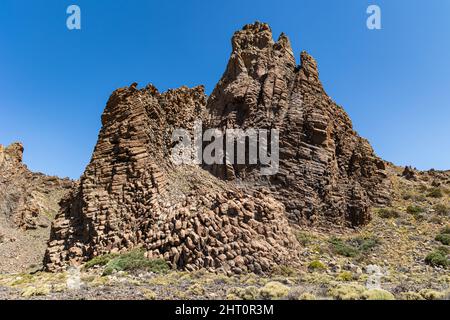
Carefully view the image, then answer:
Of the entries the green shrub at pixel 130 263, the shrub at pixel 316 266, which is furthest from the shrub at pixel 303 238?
the green shrub at pixel 130 263

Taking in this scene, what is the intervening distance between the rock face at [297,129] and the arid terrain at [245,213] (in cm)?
12

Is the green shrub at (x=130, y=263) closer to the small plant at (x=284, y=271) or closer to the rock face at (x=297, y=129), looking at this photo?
the small plant at (x=284, y=271)

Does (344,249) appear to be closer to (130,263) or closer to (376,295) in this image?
(376,295)

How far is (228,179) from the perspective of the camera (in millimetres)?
30891

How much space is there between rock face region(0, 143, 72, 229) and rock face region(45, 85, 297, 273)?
3427 cm

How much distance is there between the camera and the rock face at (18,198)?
179 ft

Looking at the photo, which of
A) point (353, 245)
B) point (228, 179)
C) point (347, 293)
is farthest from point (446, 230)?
point (347, 293)

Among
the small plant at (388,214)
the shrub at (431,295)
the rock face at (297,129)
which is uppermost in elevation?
the rock face at (297,129)

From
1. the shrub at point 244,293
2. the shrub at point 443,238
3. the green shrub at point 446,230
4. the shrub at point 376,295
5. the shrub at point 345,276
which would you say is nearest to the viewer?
the shrub at point 376,295

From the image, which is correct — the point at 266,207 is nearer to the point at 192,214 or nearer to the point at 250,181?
the point at 192,214

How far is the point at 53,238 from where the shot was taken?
25.8 metres

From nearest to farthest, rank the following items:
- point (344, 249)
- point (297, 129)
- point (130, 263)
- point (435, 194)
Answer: point (130, 263), point (344, 249), point (297, 129), point (435, 194)

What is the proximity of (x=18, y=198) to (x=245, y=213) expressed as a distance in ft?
163
